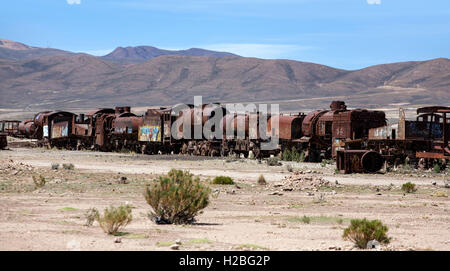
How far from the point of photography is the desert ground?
11312mm

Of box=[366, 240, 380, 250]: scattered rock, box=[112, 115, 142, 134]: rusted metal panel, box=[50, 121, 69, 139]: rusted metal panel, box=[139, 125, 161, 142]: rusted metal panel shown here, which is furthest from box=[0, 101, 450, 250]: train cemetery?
box=[50, 121, 69, 139]: rusted metal panel

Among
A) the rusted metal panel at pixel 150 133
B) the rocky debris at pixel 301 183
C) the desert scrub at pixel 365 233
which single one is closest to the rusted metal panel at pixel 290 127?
the rusted metal panel at pixel 150 133

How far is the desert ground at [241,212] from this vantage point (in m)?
11.3

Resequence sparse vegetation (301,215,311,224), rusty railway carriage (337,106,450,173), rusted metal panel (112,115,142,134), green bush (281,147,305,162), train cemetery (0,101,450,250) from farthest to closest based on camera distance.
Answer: rusted metal panel (112,115,142,134)
green bush (281,147,305,162)
rusty railway carriage (337,106,450,173)
sparse vegetation (301,215,311,224)
train cemetery (0,101,450,250)

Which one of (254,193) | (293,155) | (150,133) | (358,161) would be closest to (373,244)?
(254,193)

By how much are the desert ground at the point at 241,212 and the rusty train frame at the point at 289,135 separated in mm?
1741

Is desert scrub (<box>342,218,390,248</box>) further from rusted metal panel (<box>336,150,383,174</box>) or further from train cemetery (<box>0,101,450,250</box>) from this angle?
rusted metal panel (<box>336,150,383,174</box>)

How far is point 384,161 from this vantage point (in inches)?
1213

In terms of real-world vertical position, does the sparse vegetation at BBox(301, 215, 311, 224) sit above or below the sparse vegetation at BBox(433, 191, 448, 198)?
below

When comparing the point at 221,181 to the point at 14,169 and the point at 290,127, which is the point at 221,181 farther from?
the point at 290,127

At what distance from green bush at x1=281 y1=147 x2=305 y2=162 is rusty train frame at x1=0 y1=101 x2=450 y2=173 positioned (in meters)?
0.26

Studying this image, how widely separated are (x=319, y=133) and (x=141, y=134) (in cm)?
1830

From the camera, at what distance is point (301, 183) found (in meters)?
23.2
